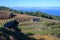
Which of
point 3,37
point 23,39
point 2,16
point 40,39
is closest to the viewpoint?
point 3,37

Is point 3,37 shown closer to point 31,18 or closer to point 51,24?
point 51,24

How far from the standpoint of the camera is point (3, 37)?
13258 millimetres

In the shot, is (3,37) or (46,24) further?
(46,24)

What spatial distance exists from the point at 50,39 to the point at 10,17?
1415 centimetres

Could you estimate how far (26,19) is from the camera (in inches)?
1273

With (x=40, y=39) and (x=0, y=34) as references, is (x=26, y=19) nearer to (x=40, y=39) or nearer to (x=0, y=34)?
(x=40, y=39)

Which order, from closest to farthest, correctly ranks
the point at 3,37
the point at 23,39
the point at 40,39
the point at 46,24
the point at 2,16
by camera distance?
the point at 3,37 → the point at 23,39 → the point at 40,39 → the point at 46,24 → the point at 2,16

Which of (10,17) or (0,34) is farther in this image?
(10,17)

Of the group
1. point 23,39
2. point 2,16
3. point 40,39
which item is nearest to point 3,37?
point 23,39

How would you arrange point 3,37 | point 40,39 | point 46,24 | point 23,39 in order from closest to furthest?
point 3,37, point 23,39, point 40,39, point 46,24

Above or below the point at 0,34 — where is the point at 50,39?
below

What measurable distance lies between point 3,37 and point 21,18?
18964mm

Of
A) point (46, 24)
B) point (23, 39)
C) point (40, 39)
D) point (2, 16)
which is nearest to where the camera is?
point (23, 39)

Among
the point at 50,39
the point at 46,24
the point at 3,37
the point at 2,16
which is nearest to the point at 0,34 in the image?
the point at 3,37
